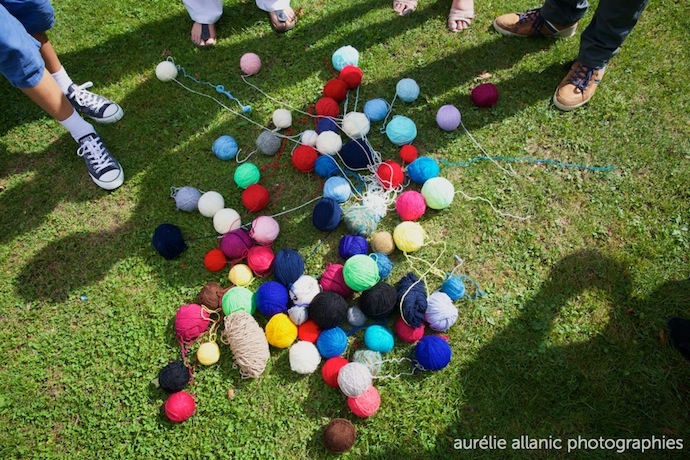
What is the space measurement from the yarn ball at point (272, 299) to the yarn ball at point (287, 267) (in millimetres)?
46

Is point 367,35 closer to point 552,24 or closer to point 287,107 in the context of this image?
point 287,107

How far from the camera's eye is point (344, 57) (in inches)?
125

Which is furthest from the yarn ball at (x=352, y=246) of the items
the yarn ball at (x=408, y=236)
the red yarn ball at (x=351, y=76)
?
the red yarn ball at (x=351, y=76)

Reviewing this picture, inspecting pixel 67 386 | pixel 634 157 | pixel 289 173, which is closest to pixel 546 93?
pixel 634 157

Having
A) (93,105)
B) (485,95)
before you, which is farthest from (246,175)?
(485,95)

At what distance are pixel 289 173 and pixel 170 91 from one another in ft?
4.00

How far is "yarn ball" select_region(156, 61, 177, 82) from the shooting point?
3301 mm

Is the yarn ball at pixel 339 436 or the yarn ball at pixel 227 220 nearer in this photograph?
the yarn ball at pixel 339 436

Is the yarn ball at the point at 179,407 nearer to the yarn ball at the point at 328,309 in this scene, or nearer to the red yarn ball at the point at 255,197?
the yarn ball at the point at 328,309

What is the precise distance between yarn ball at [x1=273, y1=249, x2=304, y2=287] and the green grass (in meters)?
0.18

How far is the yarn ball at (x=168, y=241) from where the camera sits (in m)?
2.65

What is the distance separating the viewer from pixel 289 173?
2943 millimetres

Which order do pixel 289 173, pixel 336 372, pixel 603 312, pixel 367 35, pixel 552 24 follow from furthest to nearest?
1. pixel 367 35
2. pixel 552 24
3. pixel 289 173
4. pixel 603 312
5. pixel 336 372

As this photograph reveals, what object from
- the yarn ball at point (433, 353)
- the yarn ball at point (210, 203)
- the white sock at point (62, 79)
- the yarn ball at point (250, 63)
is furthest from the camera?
the yarn ball at point (250, 63)
